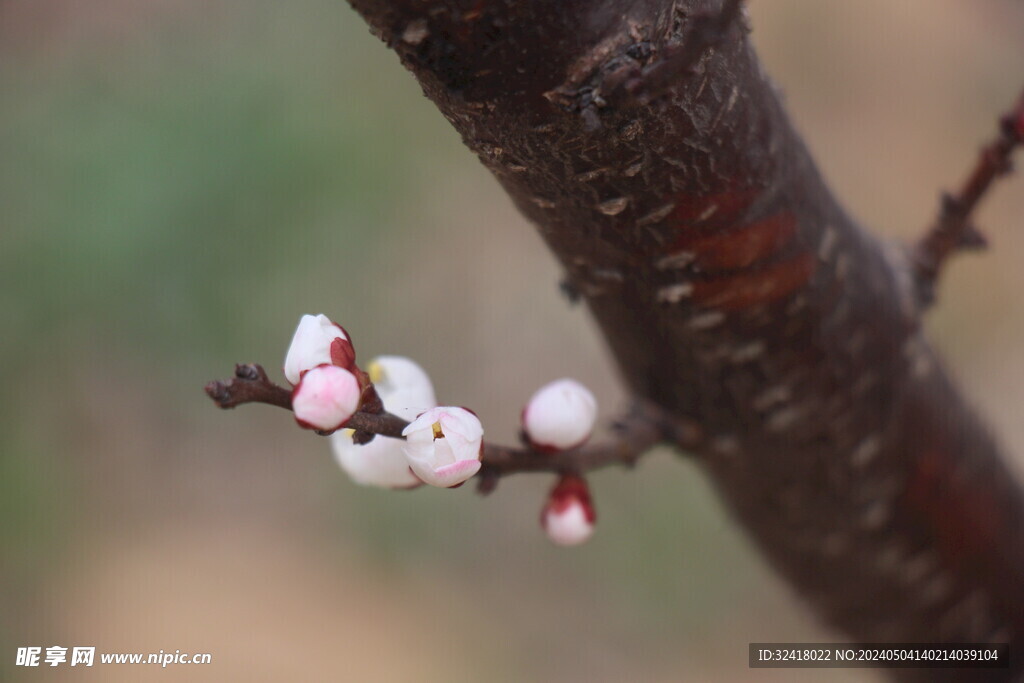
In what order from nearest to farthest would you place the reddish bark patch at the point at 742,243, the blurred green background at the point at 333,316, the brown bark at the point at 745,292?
1. the brown bark at the point at 745,292
2. the reddish bark patch at the point at 742,243
3. the blurred green background at the point at 333,316

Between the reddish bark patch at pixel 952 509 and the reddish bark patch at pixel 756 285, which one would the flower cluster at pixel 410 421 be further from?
the reddish bark patch at pixel 952 509

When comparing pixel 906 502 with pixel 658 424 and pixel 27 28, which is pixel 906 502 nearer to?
pixel 658 424

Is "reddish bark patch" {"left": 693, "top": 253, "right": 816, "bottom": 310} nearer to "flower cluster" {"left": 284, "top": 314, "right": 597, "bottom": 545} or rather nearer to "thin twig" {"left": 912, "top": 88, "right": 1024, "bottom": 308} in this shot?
"flower cluster" {"left": 284, "top": 314, "right": 597, "bottom": 545}

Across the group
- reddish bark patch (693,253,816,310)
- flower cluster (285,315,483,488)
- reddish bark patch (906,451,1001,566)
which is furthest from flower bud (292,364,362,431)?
reddish bark patch (906,451,1001,566)

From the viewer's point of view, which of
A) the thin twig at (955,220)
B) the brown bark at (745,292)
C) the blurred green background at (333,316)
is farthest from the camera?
the blurred green background at (333,316)

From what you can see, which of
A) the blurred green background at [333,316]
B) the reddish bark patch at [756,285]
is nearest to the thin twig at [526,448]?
the reddish bark patch at [756,285]

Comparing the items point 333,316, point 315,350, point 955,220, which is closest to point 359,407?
point 315,350

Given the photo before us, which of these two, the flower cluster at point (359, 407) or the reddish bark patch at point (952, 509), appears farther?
the reddish bark patch at point (952, 509)
